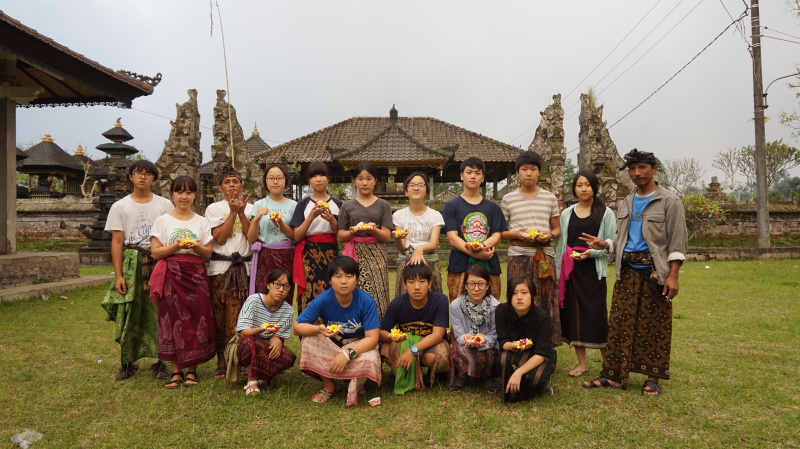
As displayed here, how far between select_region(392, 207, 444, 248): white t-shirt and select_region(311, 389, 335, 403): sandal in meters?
1.34

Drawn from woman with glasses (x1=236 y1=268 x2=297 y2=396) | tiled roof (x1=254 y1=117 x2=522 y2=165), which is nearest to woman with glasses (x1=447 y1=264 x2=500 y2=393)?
woman with glasses (x1=236 y1=268 x2=297 y2=396)

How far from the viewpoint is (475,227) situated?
4.02 meters

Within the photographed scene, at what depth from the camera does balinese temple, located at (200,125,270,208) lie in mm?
19883

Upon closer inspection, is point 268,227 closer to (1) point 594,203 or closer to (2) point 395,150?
(1) point 594,203

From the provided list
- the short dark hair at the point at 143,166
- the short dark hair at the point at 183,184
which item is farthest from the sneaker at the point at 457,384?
the short dark hair at the point at 143,166

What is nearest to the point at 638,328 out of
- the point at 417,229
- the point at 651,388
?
the point at 651,388

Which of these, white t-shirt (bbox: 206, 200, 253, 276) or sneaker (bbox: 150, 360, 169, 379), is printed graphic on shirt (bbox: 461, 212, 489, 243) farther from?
sneaker (bbox: 150, 360, 169, 379)

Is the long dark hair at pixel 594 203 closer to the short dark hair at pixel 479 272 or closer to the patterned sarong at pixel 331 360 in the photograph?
the short dark hair at pixel 479 272

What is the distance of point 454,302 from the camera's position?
3.75 metres

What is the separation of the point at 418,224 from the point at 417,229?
45 millimetres

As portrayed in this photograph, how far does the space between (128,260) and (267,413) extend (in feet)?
6.12

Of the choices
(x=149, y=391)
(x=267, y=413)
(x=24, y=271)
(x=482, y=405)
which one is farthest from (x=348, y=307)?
(x=24, y=271)

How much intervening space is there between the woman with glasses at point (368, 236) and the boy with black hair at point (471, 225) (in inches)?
21.6

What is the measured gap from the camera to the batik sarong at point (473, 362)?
356 cm
